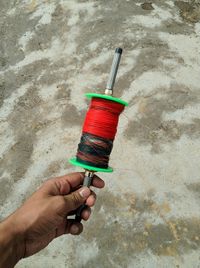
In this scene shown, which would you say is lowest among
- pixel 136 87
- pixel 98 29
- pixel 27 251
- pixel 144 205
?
pixel 144 205

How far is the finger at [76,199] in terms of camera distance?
2322 mm

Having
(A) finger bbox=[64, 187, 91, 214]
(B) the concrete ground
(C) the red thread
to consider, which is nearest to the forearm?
(A) finger bbox=[64, 187, 91, 214]

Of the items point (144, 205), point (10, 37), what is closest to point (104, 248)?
point (144, 205)

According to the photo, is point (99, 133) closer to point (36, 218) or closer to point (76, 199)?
point (76, 199)

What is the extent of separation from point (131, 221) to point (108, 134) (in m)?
1.26

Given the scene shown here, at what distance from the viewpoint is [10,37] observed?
537cm

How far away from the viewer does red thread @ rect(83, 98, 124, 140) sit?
92.4 inches

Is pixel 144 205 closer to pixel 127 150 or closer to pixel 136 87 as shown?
pixel 127 150

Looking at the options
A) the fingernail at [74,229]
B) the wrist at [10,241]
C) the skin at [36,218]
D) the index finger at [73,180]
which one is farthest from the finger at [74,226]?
the wrist at [10,241]

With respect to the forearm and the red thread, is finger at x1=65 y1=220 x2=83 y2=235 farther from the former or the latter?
the red thread

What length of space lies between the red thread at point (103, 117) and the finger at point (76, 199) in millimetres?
434

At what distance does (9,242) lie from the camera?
217cm

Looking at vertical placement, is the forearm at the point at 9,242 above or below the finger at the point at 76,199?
below

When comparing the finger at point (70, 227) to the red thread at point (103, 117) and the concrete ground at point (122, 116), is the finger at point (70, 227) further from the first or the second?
the red thread at point (103, 117)
